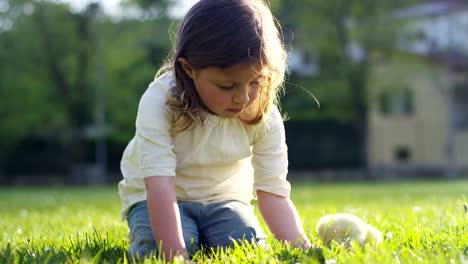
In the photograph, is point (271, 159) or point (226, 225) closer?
point (226, 225)

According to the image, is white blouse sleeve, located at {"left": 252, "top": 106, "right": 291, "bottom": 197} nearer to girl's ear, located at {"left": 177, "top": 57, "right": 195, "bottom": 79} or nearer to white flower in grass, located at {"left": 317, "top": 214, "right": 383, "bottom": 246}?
white flower in grass, located at {"left": 317, "top": 214, "right": 383, "bottom": 246}

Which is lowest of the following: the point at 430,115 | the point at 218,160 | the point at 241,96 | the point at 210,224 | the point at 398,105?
the point at 430,115

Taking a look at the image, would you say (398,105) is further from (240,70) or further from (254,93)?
(240,70)

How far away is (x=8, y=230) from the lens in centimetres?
490

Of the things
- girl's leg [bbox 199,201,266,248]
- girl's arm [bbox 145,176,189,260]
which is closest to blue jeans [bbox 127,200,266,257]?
girl's leg [bbox 199,201,266,248]

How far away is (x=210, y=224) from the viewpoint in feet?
11.8

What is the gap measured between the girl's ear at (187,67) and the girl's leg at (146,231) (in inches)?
30.5

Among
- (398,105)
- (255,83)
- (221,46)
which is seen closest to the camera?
(221,46)

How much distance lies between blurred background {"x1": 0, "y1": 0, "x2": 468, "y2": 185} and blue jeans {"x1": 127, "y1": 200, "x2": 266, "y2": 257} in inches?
866

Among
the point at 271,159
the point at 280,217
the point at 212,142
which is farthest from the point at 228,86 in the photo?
the point at 280,217

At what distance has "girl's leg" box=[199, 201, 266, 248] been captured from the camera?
3480 mm

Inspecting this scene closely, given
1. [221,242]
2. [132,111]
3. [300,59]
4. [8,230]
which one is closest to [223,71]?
[221,242]

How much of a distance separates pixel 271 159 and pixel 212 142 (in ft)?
1.17

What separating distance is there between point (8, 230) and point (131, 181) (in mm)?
1720
